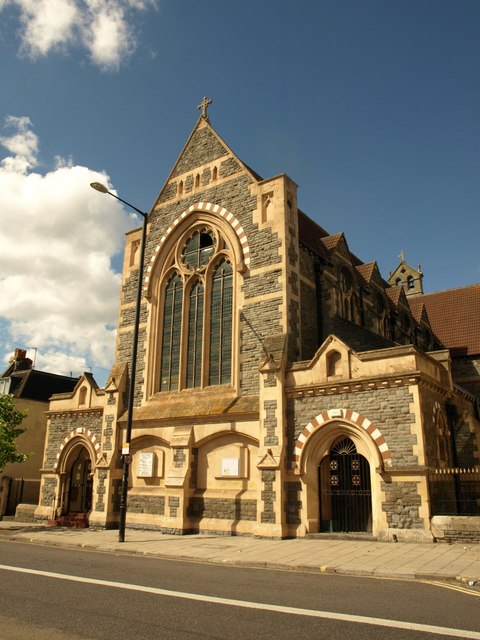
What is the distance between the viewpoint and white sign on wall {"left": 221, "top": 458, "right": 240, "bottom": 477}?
18625 millimetres

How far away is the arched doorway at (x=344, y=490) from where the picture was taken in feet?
54.3

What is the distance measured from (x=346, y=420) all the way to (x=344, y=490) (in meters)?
2.34

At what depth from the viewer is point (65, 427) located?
24406 millimetres

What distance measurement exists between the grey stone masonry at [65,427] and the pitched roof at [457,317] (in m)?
19.4

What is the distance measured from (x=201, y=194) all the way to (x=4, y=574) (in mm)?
17320

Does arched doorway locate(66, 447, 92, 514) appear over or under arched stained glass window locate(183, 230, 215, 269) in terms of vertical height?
under

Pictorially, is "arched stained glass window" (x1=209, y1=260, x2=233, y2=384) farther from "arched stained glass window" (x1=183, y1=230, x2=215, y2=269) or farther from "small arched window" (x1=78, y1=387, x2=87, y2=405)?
"small arched window" (x1=78, y1=387, x2=87, y2=405)

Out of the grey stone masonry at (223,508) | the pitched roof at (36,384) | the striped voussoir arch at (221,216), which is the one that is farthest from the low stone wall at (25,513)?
the striped voussoir arch at (221,216)

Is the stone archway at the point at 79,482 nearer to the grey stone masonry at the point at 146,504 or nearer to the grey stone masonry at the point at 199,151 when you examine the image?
the grey stone masonry at the point at 146,504

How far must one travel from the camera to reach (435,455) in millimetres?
16234

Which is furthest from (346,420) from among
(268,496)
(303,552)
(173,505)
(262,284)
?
(173,505)

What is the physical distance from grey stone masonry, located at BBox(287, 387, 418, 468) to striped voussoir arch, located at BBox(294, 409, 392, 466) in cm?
11

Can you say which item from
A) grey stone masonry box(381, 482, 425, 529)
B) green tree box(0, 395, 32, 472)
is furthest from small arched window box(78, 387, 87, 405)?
grey stone masonry box(381, 482, 425, 529)

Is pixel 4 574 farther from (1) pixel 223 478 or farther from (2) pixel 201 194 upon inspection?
(2) pixel 201 194
